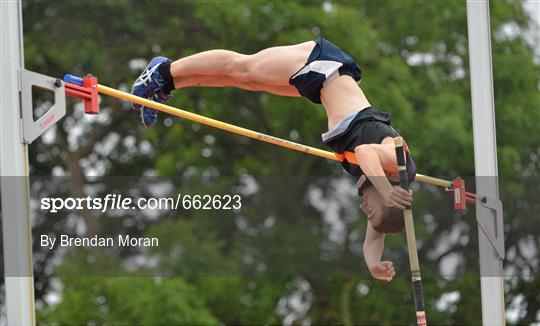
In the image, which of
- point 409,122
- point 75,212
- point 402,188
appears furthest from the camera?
point 75,212

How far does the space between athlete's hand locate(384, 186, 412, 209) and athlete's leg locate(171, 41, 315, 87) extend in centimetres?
61

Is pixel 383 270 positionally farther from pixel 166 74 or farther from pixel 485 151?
pixel 166 74

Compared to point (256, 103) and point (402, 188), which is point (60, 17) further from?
point (402, 188)

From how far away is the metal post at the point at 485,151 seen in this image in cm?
529

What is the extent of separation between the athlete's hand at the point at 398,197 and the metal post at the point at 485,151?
71cm

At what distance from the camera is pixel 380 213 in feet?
16.0

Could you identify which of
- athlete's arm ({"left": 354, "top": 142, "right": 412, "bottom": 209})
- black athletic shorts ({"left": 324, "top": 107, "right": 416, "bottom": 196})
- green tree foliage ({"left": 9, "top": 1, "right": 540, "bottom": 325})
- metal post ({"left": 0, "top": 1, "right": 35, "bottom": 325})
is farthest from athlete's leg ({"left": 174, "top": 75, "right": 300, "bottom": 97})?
green tree foliage ({"left": 9, "top": 1, "right": 540, "bottom": 325})

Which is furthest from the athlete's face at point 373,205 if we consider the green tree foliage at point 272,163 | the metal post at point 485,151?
the green tree foliage at point 272,163

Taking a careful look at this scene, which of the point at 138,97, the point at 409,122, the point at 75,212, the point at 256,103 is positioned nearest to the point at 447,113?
the point at 409,122

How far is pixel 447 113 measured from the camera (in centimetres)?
1095

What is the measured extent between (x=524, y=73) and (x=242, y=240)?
2.78 meters

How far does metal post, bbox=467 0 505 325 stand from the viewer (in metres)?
5.29

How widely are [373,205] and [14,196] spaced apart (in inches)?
51.8

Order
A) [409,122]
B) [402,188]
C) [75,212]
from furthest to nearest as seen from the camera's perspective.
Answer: [75,212]
[409,122]
[402,188]
